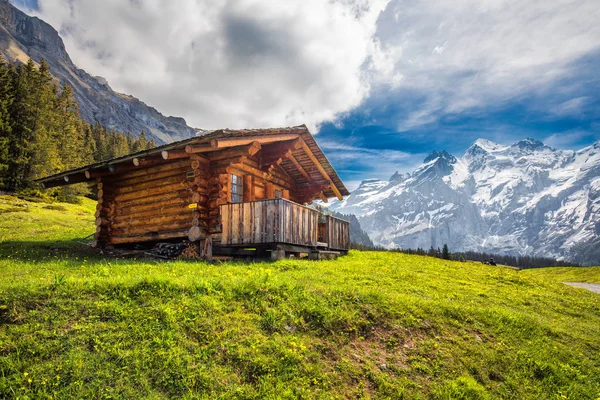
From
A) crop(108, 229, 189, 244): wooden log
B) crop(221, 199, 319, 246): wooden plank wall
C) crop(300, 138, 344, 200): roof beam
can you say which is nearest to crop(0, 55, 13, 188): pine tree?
crop(108, 229, 189, 244): wooden log

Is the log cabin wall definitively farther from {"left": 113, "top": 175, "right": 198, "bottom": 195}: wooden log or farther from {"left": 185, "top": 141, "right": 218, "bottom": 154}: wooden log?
{"left": 185, "top": 141, "right": 218, "bottom": 154}: wooden log

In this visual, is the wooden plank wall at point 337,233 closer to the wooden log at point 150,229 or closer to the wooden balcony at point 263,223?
the wooden balcony at point 263,223

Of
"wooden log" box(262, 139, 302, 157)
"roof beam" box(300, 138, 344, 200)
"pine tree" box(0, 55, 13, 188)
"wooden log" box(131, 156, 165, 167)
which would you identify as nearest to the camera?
"wooden log" box(131, 156, 165, 167)

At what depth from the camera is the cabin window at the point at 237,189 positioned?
1781 centimetres

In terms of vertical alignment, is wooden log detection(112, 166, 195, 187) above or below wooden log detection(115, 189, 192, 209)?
above

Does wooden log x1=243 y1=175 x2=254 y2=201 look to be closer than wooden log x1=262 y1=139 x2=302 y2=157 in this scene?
Yes

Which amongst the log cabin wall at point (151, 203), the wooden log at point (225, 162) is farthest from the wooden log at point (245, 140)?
the log cabin wall at point (151, 203)

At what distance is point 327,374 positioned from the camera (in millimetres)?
6395

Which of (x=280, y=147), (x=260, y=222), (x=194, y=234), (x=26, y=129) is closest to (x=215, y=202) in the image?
(x=194, y=234)

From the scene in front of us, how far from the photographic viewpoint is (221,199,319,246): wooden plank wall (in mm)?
14773

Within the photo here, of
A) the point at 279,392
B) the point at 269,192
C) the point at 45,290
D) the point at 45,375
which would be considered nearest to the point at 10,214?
the point at 269,192

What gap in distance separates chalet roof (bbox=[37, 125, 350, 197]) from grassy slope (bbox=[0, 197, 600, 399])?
5.92m

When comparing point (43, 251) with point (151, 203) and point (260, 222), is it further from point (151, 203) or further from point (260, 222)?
point (260, 222)

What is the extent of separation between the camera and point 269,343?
268 inches
